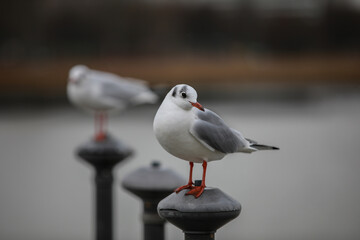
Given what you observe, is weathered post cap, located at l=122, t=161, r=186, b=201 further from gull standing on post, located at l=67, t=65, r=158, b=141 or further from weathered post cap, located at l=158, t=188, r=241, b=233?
gull standing on post, located at l=67, t=65, r=158, b=141

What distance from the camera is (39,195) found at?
7230 mm

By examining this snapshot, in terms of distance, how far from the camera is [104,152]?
133 inches

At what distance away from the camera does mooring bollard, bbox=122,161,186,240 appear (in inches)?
104

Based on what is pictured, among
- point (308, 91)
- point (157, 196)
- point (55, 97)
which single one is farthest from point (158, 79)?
point (157, 196)

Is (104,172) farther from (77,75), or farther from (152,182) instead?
(77,75)

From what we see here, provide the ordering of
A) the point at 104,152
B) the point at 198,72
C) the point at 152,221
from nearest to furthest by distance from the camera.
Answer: the point at 152,221
the point at 104,152
the point at 198,72

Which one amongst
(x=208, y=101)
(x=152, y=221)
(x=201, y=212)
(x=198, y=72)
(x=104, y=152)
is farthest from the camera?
(x=198, y=72)

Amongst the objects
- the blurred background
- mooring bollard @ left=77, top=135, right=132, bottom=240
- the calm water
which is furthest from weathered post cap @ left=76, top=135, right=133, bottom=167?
the calm water

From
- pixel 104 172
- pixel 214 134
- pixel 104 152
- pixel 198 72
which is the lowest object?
pixel 198 72

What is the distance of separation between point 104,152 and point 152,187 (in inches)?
30.3

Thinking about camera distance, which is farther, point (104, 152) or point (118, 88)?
point (118, 88)

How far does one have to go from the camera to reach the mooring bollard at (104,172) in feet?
11.1

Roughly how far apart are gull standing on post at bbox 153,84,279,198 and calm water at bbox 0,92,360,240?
3474mm

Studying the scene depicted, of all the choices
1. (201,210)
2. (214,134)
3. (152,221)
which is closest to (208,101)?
(152,221)
